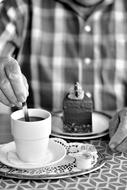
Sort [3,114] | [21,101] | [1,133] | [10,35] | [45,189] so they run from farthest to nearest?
[10,35] < [3,114] < [1,133] < [21,101] < [45,189]

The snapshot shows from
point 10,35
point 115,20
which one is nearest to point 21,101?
point 10,35

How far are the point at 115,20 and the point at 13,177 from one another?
1069mm

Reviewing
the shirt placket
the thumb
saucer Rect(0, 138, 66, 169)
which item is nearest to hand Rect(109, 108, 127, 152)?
the thumb

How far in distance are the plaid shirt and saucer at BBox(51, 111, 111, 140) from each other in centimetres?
37

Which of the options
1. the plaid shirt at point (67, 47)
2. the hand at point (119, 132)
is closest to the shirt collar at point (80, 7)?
the plaid shirt at point (67, 47)

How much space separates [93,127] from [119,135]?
0.59 feet

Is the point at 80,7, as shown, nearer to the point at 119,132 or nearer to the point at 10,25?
the point at 10,25

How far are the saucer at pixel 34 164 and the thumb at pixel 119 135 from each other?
0.46 feet

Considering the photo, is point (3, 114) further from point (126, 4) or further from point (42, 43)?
point (126, 4)

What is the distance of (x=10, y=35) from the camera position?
73.6 inches

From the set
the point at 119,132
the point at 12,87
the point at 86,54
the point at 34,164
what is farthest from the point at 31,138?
the point at 86,54

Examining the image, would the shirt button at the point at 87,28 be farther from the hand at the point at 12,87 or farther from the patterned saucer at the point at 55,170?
the patterned saucer at the point at 55,170

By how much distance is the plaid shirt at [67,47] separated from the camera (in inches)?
73.7

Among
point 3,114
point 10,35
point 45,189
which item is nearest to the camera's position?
point 45,189
